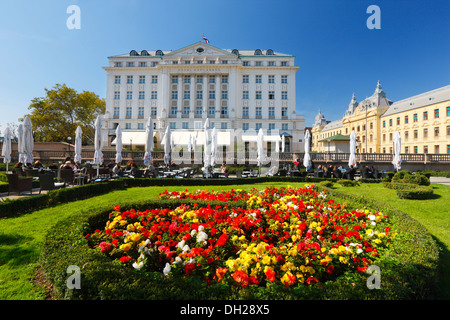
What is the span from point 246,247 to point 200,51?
47.3 meters

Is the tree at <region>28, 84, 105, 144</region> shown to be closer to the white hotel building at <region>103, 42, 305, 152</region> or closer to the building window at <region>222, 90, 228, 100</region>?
the white hotel building at <region>103, 42, 305, 152</region>

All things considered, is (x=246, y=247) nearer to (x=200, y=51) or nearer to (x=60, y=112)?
(x=200, y=51)

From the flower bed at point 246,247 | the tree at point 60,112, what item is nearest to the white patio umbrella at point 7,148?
the flower bed at point 246,247

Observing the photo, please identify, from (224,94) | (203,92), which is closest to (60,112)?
(203,92)

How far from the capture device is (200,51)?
4441cm

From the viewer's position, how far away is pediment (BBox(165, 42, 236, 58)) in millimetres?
44125

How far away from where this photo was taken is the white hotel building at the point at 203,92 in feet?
143

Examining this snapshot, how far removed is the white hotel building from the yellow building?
11283 mm

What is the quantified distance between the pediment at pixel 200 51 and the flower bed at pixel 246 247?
4435 cm

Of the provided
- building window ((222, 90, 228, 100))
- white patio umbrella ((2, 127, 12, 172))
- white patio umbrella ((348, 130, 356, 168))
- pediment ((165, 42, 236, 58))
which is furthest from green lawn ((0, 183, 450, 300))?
pediment ((165, 42, 236, 58))
